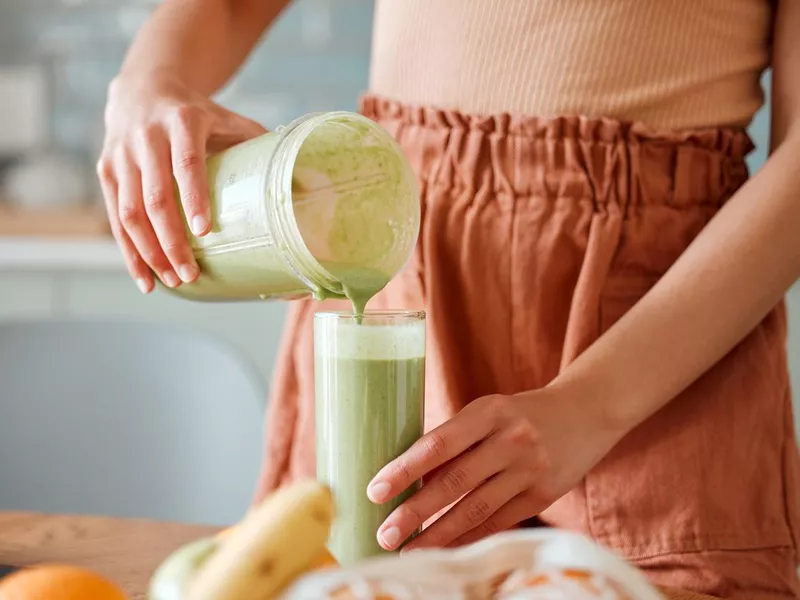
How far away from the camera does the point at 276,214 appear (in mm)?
609

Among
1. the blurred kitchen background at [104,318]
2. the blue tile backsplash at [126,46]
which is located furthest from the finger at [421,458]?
the blue tile backsplash at [126,46]

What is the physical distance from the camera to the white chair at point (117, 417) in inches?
50.0

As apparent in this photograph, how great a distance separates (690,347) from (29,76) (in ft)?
5.65

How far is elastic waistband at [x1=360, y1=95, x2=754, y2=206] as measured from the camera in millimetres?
807

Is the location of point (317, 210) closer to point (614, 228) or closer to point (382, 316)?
point (382, 316)

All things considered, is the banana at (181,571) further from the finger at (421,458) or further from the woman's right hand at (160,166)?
the woman's right hand at (160,166)

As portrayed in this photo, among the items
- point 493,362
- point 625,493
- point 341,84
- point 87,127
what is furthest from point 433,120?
point 87,127

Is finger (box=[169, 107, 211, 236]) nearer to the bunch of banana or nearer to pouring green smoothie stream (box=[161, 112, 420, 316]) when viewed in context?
pouring green smoothie stream (box=[161, 112, 420, 316])

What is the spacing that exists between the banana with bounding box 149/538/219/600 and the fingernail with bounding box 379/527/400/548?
0.66ft

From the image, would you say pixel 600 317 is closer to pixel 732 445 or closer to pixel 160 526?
pixel 732 445

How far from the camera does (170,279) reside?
73 centimetres

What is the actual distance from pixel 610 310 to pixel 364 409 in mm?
285

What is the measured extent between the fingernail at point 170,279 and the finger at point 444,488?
26cm

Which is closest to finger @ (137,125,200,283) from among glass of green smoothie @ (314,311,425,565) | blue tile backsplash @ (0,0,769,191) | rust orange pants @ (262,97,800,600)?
glass of green smoothie @ (314,311,425,565)
